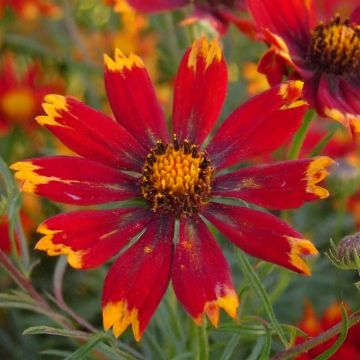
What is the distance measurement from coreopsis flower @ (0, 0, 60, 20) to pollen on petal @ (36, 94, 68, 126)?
870mm

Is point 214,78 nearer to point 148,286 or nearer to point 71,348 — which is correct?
point 148,286

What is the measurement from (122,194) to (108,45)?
38.8 inches

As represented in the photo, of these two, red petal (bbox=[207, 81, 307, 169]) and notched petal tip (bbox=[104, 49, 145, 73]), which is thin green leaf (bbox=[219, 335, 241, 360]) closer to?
red petal (bbox=[207, 81, 307, 169])

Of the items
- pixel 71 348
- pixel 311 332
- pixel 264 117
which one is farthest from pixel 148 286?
pixel 71 348

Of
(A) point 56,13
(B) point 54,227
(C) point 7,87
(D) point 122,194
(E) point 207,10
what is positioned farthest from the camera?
(C) point 7,87

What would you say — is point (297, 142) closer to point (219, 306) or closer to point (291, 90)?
point (291, 90)

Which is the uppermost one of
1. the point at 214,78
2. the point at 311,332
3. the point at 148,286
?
the point at 214,78

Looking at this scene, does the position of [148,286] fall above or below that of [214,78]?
below

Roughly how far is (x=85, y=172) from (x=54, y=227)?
89 mm

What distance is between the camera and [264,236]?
0.67 metres

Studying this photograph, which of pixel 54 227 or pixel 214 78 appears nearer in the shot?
pixel 54 227

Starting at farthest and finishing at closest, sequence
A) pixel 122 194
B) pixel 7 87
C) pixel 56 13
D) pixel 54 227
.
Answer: pixel 7 87, pixel 56 13, pixel 122 194, pixel 54 227

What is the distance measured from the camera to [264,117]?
729mm

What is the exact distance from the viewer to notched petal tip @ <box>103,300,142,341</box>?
63cm
